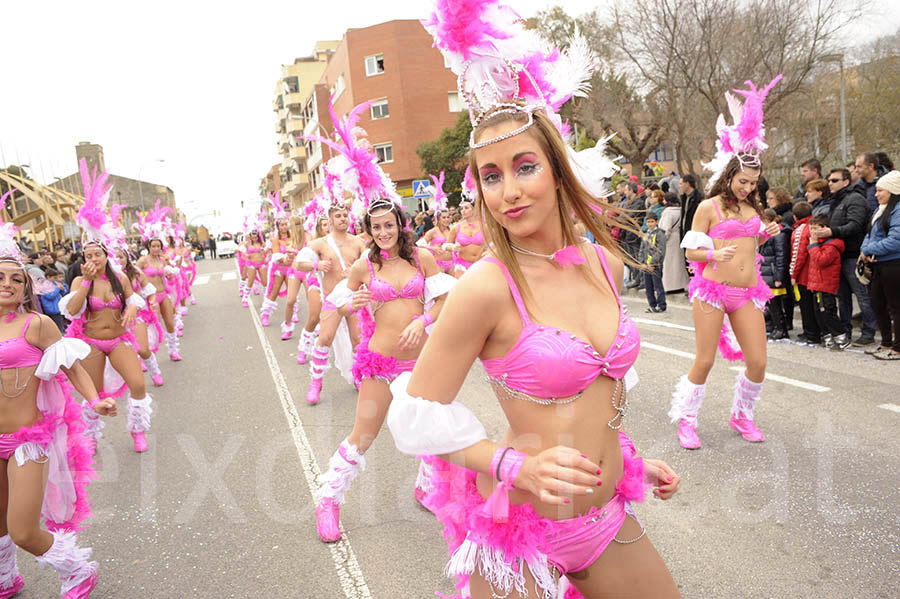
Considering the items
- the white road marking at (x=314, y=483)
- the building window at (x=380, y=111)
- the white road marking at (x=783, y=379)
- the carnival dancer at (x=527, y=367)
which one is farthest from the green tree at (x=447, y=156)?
the carnival dancer at (x=527, y=367)

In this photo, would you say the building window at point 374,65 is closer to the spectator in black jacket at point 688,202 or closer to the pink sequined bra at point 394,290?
the spectator in black jacket at point 688,202

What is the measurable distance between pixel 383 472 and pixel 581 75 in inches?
Answer: 148

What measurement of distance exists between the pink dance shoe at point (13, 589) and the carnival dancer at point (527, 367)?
3.22m

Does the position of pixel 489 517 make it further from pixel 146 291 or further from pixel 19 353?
pixel 146 291

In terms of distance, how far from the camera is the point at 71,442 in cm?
404

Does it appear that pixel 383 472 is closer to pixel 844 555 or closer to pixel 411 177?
pixel 844 555

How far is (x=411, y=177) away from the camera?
4019cm

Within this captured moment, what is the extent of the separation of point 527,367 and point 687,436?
370 cm

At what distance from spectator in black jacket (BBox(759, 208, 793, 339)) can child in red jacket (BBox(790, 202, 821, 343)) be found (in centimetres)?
21

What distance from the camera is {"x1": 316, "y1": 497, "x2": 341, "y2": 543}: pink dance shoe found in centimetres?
410

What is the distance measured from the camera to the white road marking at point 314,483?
140 inches

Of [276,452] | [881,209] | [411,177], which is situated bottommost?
[276,452]

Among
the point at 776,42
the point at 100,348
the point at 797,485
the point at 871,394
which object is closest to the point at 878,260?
the point at 871,394

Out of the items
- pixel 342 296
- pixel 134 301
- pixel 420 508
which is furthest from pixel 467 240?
pixel 420 508
